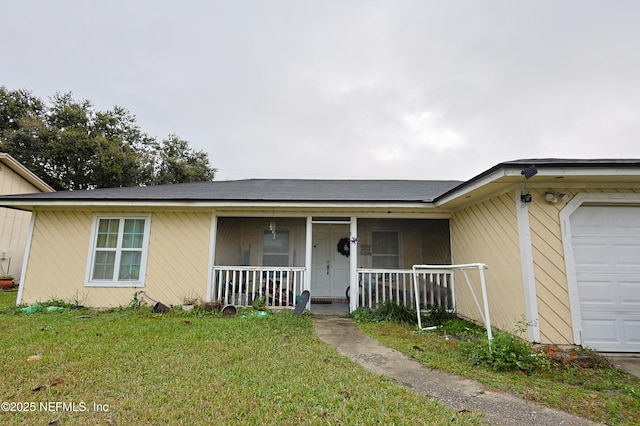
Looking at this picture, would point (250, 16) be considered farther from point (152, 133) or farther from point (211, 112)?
point (152, 133)

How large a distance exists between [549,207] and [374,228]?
508cm

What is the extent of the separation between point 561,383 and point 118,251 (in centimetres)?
799

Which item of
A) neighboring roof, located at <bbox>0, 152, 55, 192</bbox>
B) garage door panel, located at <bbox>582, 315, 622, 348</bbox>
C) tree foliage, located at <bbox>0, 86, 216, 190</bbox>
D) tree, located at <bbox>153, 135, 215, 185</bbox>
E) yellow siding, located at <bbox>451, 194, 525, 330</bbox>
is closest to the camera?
garage door panel, located at <bbox>582, 315, 622, 348</bbox>

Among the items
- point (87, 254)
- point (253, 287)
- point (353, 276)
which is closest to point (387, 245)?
point (353, 276)

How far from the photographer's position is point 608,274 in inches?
153

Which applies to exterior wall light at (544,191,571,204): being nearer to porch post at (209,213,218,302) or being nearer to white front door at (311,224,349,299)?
white front door at (311,224,349,299)

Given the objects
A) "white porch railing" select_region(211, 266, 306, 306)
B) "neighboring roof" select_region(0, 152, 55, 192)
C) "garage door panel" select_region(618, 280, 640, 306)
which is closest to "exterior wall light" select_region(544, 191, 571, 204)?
"garage door panel" select_region(618, 280, 640, 306)

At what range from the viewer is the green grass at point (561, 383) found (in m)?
2.18

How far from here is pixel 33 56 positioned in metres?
11.1

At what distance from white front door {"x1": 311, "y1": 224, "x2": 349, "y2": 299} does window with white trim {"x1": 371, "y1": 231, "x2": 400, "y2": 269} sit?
35.6 inches

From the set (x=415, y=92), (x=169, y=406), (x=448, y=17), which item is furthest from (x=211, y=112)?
(x=169, y=406)

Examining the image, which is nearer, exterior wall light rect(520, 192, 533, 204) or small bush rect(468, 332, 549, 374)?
small bush rect(468, 332, 549, 374)

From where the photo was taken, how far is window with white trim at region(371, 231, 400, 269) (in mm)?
8672

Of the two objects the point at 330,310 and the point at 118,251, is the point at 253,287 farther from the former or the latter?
the point at 118,251
